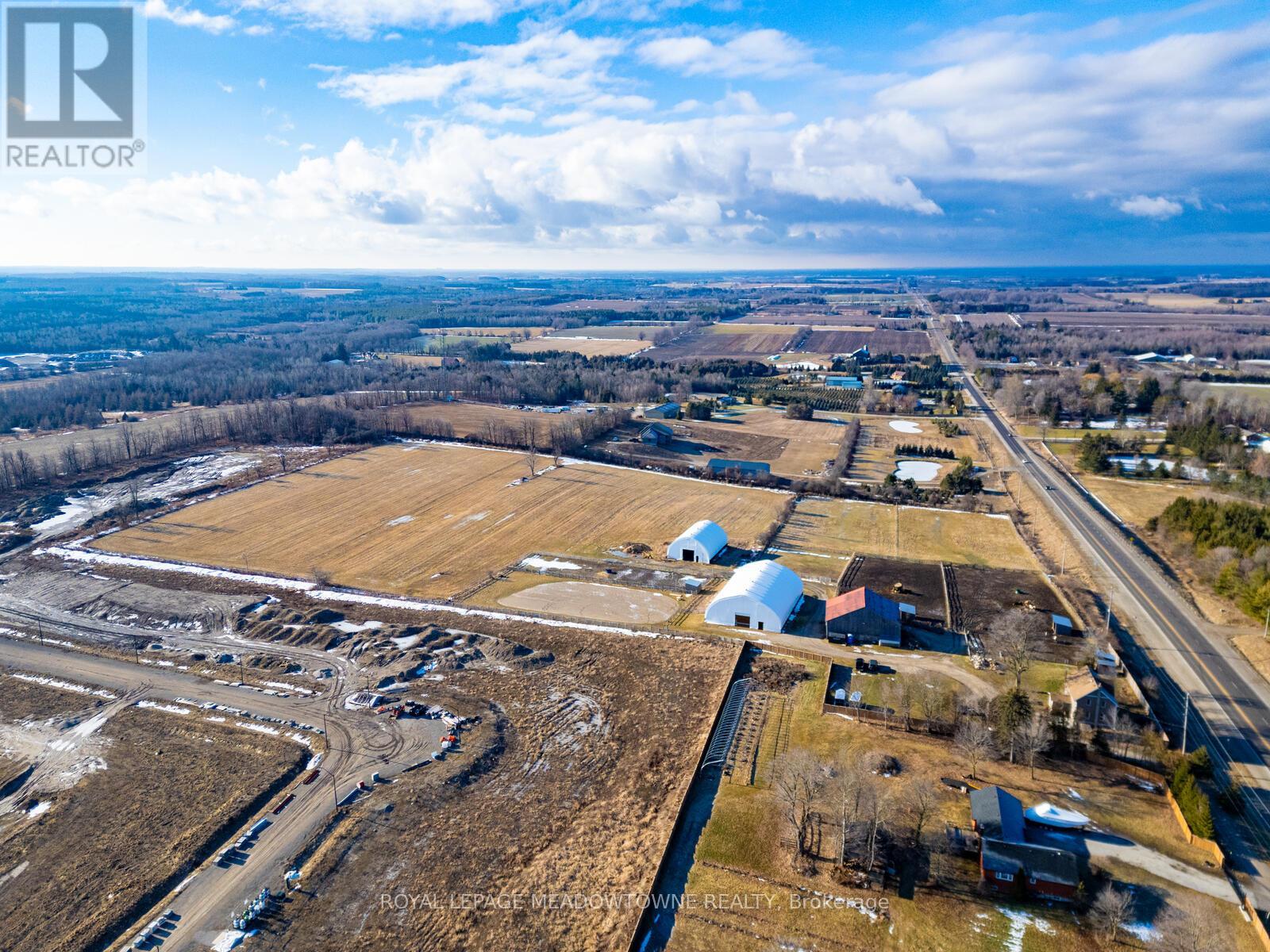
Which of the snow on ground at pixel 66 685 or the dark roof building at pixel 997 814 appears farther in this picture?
the snow on ground at pixel 66 685

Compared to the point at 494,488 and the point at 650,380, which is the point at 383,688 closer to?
the point at 494,488

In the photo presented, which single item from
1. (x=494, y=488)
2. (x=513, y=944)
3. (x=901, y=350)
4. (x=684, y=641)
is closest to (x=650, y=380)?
(x=494, y=488)

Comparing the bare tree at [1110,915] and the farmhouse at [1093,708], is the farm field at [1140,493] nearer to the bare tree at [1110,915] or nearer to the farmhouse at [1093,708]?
the farmhouse at [1093,708]

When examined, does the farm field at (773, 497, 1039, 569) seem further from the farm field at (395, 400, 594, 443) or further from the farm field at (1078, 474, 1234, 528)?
the farm field at (395, 400, 594, 443)

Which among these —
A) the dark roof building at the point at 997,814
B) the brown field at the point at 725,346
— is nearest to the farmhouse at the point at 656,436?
the dark roof building at the point at 997,814

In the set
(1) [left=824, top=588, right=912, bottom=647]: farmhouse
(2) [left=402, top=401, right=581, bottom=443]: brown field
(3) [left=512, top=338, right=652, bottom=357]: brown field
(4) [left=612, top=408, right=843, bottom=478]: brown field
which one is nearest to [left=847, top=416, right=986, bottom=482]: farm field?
(4) [left=612, top=408, right=843, bottom=478]: brown field
